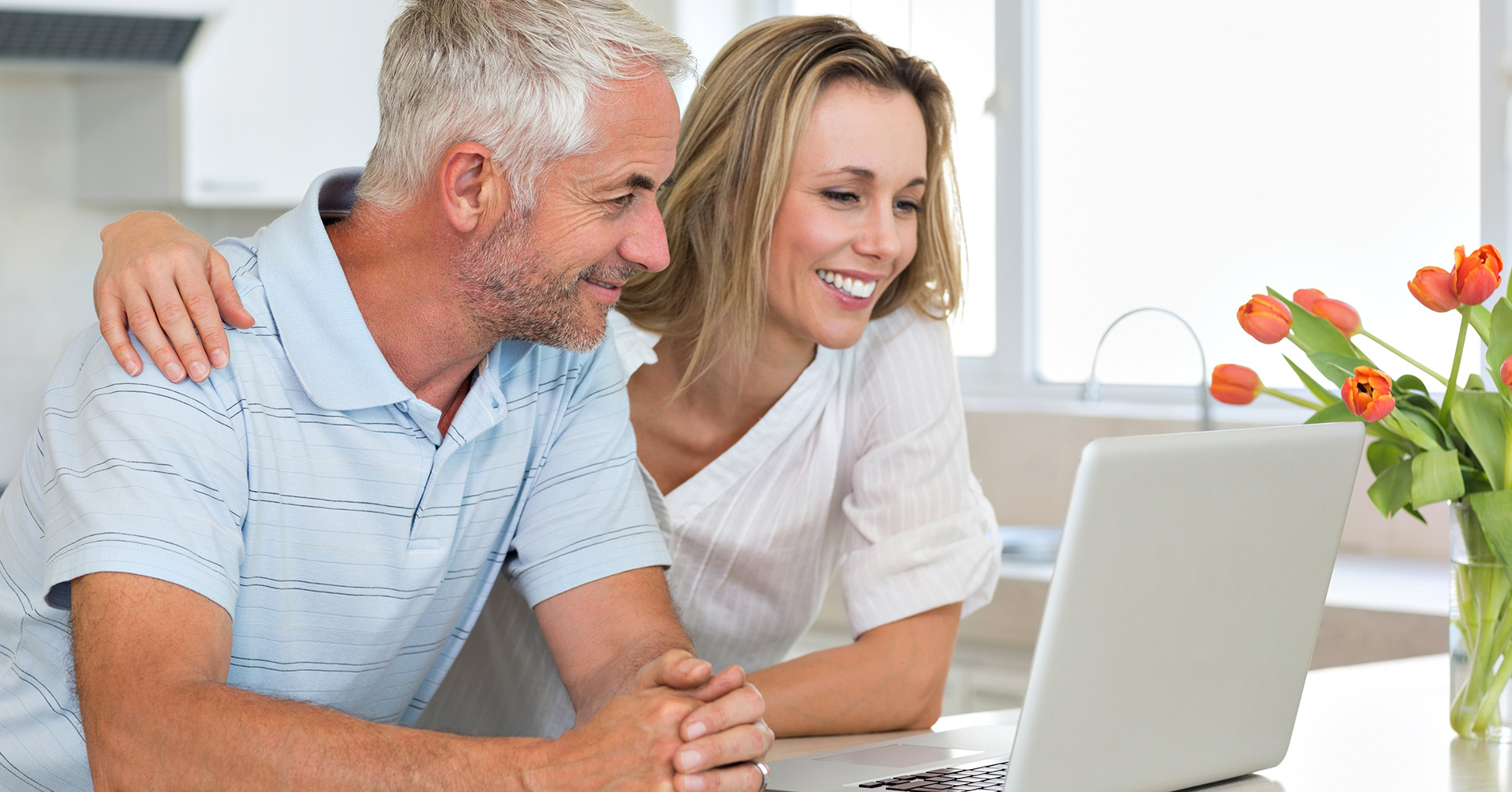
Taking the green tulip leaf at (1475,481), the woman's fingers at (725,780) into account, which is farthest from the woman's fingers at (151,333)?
the green tulip leaf at (1475,481)

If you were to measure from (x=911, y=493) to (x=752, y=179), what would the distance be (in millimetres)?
386

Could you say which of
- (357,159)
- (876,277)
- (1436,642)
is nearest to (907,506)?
(876,277)

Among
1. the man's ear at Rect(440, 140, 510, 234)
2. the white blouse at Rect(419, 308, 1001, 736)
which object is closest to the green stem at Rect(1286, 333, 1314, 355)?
the white blouse at Rect(419, 308, 1001, 736)

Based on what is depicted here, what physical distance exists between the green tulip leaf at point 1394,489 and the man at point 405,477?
23.2 inches

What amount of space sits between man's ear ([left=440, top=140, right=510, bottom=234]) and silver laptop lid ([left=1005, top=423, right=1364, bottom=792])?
0.57 m

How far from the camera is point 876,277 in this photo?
1.63 meters

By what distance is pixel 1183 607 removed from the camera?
99cm

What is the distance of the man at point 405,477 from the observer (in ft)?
3.39

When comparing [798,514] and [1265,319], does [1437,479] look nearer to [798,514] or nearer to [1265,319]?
[1265,319]

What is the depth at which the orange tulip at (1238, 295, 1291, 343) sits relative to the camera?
4.02ft

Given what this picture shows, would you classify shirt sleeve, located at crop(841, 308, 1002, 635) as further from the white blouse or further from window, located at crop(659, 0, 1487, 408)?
window, located at crop(659, 0, 1487, 408)

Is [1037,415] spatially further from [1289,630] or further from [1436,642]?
[1289,630]

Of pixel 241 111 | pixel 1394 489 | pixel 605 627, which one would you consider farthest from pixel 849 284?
pixel 241 111

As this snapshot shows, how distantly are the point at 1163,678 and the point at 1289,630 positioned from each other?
0.51 feet
